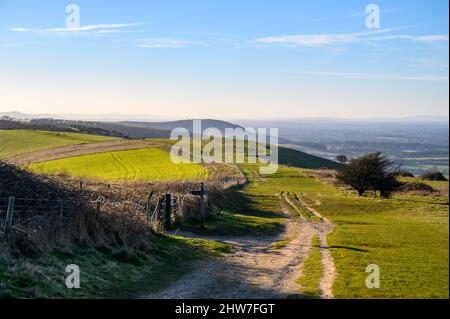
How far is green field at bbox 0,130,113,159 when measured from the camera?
42.1m

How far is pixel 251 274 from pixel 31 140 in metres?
51.8

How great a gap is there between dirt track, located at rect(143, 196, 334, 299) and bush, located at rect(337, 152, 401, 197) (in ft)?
92.5

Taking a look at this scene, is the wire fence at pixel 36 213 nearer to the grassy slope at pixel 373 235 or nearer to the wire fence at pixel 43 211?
the wire fence at pixel 43 211

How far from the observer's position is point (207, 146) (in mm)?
104688

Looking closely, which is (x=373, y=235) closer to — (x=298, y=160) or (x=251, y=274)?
(x=251, y=274)

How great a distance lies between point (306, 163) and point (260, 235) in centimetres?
8257

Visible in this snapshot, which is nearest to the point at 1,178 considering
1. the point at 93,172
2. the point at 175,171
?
the point at 93,172

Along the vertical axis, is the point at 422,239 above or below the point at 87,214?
below

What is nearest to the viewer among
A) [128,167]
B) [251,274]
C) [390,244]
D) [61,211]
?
[61,211]

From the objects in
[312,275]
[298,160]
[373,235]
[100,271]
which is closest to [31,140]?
[373,235]

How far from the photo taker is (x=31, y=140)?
61594mm

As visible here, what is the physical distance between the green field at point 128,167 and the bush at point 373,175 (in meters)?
15.8

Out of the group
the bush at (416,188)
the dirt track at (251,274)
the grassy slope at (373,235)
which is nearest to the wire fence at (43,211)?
the dirt track at (251,274)
